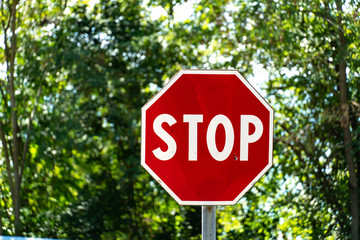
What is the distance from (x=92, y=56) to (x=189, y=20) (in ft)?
5.24

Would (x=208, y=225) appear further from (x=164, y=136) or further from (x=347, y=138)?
(x=347, y=138)

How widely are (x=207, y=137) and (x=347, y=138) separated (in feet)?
20.5

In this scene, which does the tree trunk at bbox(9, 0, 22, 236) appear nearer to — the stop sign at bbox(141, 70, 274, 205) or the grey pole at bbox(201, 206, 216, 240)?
the stop sign at bbox(141, 70, 274, 205)

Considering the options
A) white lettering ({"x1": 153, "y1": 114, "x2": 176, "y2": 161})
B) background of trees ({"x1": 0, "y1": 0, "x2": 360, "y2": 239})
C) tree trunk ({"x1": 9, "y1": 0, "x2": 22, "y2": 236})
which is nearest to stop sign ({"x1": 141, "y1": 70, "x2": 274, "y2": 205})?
white lettering ({"x1": 153, "y1": 114, "x2": 176, "y2": 161})

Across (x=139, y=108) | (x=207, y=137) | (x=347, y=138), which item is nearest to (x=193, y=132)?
(x=207, y=137)

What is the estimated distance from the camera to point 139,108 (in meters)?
8.71

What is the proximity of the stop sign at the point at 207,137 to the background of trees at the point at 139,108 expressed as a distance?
5603 mm

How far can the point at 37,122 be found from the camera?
9.30m

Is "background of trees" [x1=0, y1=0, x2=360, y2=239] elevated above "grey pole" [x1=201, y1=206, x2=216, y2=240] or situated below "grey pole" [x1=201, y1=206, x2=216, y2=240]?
above

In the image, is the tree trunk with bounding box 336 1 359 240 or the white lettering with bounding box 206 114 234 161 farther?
the tree trunk with bounding box 336 1 359 240

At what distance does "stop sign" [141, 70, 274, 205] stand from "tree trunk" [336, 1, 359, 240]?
19.1 ft

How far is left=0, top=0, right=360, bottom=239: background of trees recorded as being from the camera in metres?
7.95

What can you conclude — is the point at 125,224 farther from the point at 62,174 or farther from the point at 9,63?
the point at 9,63

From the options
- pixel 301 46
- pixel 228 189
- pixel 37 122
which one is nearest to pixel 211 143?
pixel 228 189
